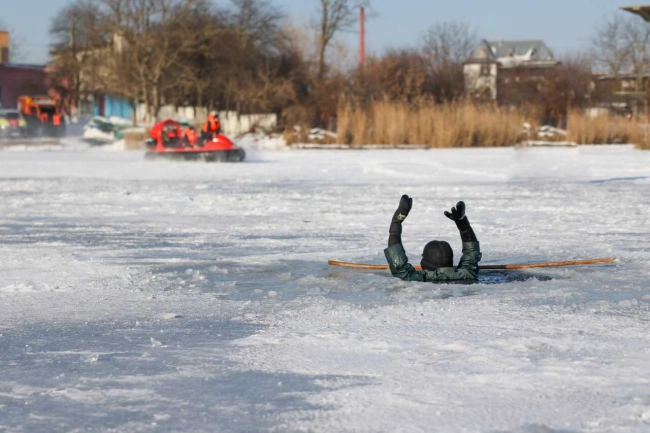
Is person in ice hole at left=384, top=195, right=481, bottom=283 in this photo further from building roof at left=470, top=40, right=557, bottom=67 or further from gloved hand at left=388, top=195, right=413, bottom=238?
building roof at left=470, top=40, right=557, bottom=67

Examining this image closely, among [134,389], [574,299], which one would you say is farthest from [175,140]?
[134,389]

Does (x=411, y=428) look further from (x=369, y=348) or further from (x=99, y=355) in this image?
(x=99, y=355)

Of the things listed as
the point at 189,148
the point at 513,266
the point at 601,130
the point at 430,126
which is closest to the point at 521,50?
the point at 601,130

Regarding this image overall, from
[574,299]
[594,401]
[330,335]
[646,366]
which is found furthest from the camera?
[574,299]

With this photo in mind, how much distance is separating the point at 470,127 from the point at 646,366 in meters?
23.9

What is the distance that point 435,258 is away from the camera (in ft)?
20.9

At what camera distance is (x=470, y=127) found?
2767 cm

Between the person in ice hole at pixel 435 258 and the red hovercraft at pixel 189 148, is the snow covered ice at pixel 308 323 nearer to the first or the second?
the person in ice hole at pixel 435 258

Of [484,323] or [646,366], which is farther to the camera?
[484,323]

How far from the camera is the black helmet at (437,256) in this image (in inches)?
251

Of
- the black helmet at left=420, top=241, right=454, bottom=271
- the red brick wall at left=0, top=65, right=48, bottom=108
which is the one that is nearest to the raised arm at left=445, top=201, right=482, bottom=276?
the black helmet at left=420, top=241, right=454, bottom=271

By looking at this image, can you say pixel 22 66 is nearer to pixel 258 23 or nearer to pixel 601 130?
pixel 258 23

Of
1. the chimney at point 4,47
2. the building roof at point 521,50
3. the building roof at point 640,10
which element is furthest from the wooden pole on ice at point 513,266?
the building roof at point 521,50

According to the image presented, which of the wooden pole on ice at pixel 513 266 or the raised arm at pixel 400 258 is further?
the wooden pole on ice at pixel 513 266
